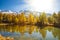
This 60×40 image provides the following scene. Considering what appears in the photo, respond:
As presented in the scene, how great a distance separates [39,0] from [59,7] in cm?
28

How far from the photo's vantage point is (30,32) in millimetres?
1994

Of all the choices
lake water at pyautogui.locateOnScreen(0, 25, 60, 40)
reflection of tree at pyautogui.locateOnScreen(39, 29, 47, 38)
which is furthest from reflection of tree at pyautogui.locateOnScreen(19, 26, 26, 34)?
reflection of tree at pyautogui.locateOnScreen(39, 29, 47, 38)

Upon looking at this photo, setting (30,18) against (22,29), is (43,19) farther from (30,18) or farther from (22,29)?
(22,29)

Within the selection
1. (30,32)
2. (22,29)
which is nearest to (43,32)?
(30,32)

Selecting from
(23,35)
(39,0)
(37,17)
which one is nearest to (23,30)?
(23,35)

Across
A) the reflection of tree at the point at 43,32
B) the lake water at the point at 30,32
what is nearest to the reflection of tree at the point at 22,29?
the lake water at the point at 30,32

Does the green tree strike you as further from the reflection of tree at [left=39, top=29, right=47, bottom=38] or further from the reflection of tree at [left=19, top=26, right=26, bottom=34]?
the reflection of tree at [left=19, top=26, right=26, bottom=34]

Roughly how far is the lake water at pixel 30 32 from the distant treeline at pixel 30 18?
2.6 inches

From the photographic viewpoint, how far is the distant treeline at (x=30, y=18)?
1.99 m

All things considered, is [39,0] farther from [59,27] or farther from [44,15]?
[59,27]

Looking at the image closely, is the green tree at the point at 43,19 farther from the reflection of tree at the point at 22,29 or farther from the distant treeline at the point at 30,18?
the reflection of tree at the point at 22,29

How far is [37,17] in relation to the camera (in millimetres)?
2008

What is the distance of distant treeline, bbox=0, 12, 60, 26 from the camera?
199 centimetres

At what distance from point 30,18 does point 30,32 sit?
186mm
